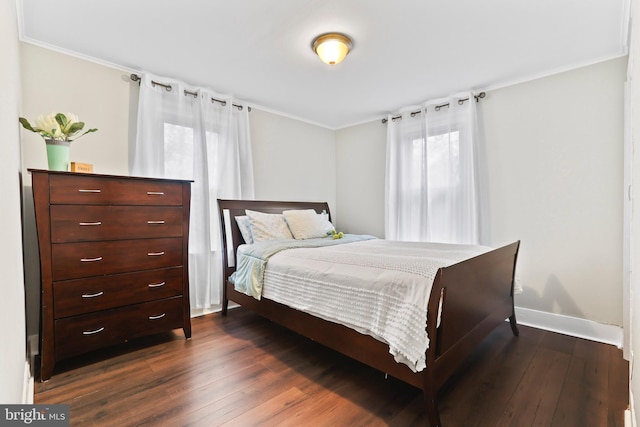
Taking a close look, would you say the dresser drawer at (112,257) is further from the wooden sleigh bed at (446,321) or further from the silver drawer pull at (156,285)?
the wooden sleigh bed at (446,321)

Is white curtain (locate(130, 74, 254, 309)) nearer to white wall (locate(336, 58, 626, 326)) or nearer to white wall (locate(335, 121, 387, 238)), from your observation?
white wall (locate(335, 121, 387, 238))

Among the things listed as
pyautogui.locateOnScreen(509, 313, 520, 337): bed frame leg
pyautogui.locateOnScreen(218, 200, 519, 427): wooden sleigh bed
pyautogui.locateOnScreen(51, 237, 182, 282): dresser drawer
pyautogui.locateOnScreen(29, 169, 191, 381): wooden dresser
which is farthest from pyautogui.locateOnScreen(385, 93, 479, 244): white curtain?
pyautogui.locateOnScreen(51, 237, 182, 282): dresser drawer

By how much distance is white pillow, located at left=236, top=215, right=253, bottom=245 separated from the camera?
3154 millimetres

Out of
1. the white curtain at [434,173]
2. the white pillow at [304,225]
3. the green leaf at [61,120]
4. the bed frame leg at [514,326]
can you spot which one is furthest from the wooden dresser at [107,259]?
the bed frame leg at [514,326]

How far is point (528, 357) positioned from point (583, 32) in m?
2.45

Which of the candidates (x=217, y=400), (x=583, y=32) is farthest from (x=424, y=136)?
(x=217, y=400)

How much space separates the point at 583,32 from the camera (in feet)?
7.14

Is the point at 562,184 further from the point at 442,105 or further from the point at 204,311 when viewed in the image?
the point at 204,311

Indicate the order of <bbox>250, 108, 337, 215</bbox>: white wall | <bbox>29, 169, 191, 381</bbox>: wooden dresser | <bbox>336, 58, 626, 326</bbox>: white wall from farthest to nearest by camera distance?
<bbox>250, 108, 337, 215</bbox>: white wall, <bbox>336, 58, 626, 326</bbox>: white wall, <bbox>29, 169, 191, 381</bbox>: wooden dresser

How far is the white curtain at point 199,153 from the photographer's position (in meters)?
2.78

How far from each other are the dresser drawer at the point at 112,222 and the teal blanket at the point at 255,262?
0.65 m

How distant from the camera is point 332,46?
2.23m

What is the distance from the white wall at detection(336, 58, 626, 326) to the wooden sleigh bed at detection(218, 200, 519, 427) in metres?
0.65

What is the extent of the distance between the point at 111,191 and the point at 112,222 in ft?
0.75
